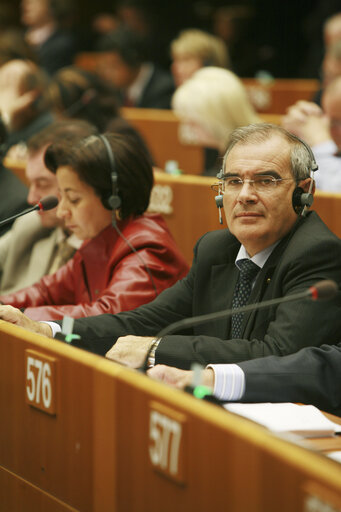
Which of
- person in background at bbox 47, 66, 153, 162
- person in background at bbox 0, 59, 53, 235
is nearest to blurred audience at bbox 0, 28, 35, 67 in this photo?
person in background at bbox 0, 59, 53, 235

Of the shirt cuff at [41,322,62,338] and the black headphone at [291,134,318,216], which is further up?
the black headphone at [291,134,318,216]

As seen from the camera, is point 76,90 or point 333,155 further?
point 76,90

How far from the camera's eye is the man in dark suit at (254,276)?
2.11 m

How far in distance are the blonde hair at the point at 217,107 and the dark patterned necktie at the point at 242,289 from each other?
2.17 metres

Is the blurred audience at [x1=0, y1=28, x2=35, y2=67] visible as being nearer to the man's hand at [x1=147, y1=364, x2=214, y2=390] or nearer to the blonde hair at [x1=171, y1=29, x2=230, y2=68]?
the blonde hair at [x1=171, y1=29, x2=230, y2=68]

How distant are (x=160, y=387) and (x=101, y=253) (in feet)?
4.53

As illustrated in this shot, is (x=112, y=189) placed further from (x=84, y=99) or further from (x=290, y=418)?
(x=84, y=99)

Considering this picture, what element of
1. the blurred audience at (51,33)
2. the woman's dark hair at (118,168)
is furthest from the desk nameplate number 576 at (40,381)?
the blurred audience at (51,33)

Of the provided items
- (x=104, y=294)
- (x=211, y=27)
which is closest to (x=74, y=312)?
(x=104, y=294)

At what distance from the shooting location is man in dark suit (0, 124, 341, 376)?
2111mm

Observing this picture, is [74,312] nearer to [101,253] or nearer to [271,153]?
[101,253]

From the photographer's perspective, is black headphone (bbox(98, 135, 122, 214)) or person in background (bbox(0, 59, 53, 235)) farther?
person in background (bbox(0, 59, 53, 235))

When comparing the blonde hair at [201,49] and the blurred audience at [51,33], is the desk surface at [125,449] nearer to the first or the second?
the blonde hair at [201,49]

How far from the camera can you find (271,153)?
7.42ft
